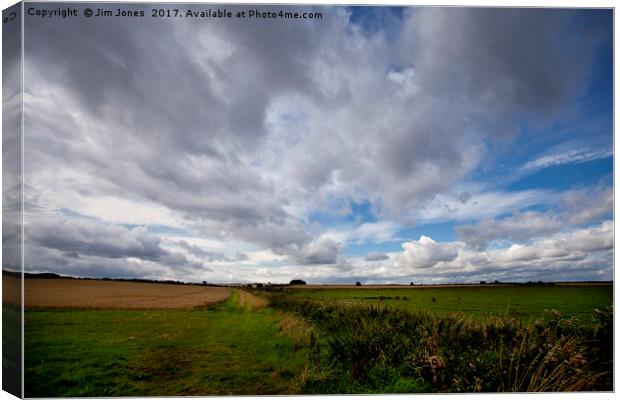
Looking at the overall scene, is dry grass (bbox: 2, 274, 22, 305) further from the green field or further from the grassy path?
the green field

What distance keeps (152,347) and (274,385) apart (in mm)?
2736

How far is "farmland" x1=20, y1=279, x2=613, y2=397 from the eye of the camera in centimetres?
645

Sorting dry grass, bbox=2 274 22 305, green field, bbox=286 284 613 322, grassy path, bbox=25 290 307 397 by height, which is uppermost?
dry grass, bbox=2 274 22 305

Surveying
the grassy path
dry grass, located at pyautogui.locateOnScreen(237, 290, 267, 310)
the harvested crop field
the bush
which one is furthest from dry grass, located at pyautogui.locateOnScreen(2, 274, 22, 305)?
dry grass, located at pyautogui.locateOnScreen(237, 290, 267, 310)

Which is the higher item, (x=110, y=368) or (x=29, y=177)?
(x=29, y=177)

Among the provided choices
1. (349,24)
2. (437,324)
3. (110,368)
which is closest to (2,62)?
(110,368)

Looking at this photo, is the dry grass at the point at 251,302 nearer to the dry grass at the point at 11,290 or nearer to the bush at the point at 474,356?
the bush at the point at 474,356

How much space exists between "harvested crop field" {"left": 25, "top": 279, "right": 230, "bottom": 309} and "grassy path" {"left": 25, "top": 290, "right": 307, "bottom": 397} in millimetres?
349

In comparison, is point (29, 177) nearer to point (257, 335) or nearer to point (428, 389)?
point (257, 335)

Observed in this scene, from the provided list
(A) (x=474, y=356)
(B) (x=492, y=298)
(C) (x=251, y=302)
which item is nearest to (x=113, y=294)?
(C) (x=251, y=302)

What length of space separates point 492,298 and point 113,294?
10953 millimetres

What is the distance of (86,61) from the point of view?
6.98 metres

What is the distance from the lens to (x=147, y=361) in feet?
23.9

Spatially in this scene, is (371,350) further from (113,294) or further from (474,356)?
(113,294)
